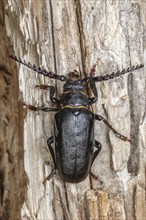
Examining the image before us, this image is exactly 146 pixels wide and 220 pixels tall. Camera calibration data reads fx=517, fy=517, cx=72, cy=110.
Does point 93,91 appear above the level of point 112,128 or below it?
above

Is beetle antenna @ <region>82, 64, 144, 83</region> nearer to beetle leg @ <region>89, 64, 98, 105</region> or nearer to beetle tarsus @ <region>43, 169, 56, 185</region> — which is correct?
beetle leg @ <region>89, 64, 98, 105</region>

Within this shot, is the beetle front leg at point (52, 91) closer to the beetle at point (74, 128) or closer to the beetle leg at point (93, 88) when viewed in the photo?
the beetle at point (74, 128)

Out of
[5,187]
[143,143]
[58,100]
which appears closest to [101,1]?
[58,100]

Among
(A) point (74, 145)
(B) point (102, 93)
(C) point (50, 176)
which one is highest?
(B) point (102, 93)

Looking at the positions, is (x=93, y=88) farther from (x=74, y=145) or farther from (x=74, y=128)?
(x=74, y=145)

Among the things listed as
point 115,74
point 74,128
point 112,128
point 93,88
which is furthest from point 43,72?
point 112,128

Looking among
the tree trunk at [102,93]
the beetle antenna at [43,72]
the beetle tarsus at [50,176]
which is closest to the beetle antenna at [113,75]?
the tree trunk at [102,93]

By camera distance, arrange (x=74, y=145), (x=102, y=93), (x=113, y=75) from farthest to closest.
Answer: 1. (x=102, y=93)
2. (x=113, y=75)
3. (x=74, y=145)

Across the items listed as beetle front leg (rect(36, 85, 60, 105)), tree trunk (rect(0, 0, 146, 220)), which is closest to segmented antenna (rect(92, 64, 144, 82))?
tree trunk (rect(0, 0, 146, 220))
